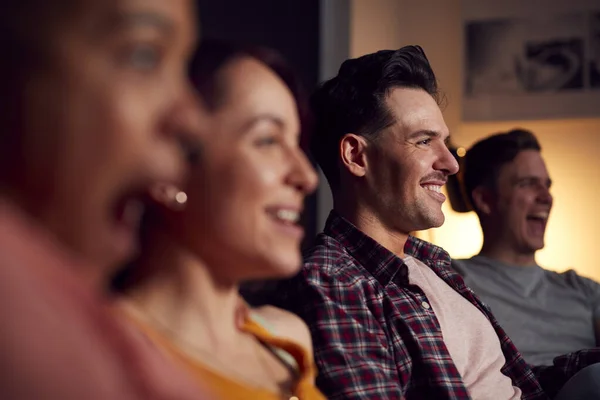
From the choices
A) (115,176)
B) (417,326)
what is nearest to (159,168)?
(115,176)

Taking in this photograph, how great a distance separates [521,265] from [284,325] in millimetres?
1304

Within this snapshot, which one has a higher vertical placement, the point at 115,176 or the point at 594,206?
the point at 115,176

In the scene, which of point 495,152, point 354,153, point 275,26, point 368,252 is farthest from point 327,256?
point 495,152

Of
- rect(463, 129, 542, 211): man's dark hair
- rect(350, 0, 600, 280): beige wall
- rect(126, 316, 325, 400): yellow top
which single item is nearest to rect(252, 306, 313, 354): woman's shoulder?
rect(126, 316, 325, 400): yellow top

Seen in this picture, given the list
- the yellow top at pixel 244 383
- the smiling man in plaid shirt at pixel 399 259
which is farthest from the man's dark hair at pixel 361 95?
the yellow top at pixel 244 383

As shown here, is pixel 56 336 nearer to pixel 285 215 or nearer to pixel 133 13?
pixel 133 13

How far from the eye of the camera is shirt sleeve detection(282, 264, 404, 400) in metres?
1.04

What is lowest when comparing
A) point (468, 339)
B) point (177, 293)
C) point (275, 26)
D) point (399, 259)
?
point (468, 339)

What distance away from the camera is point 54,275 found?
0.32 m

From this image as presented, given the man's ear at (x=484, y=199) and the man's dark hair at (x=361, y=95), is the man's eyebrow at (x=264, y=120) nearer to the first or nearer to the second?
the man's dark hair at (x=361, y=95)

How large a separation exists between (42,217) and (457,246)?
95.7 inches

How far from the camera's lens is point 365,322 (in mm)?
1135

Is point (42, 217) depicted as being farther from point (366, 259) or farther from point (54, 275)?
point (366, 259)

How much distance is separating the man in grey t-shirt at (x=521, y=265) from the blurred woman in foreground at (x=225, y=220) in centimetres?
131
